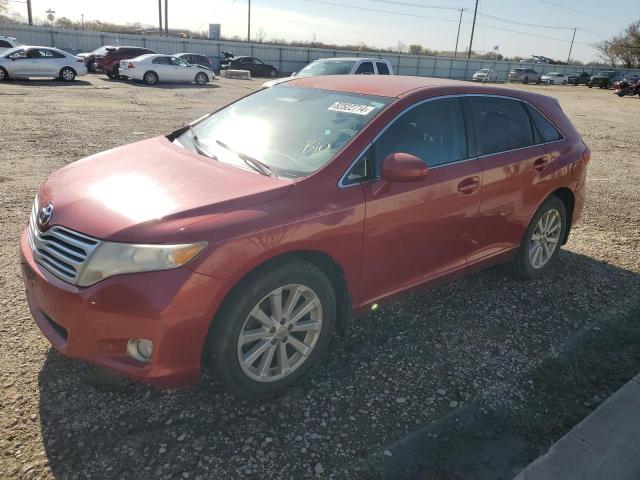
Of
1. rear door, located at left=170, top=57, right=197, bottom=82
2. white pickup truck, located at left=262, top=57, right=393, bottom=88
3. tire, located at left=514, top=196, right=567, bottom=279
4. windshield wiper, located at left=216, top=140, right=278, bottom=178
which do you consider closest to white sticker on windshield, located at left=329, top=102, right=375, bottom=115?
windshield wiper, located at left=216, top=140, right=278, bottom=178

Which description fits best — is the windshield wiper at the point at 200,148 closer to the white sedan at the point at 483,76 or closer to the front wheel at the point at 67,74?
the front wheel at the point at 67,74

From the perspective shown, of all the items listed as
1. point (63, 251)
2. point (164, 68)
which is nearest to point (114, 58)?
point (164, 68)

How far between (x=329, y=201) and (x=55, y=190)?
1.61 m

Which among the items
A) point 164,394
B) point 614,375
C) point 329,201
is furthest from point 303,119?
point 614,375

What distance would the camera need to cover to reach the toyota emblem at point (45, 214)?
2.70 m

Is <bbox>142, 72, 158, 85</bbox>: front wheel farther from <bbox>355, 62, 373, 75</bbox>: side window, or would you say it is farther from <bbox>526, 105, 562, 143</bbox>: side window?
<bbox>526, 105, 562, 143</bbox>: side window

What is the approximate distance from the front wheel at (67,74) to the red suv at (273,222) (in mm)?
20361

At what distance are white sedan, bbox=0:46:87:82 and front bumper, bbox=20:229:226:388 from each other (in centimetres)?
2115

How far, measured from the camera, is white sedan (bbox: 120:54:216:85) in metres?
22.6

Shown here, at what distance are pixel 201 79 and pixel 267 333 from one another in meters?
24.1

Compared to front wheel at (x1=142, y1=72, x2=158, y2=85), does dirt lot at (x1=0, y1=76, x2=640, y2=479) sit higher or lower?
lower

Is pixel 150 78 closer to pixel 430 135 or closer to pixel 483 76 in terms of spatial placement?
pixel 430 135

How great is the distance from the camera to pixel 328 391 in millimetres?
2961

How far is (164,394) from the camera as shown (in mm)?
2844
